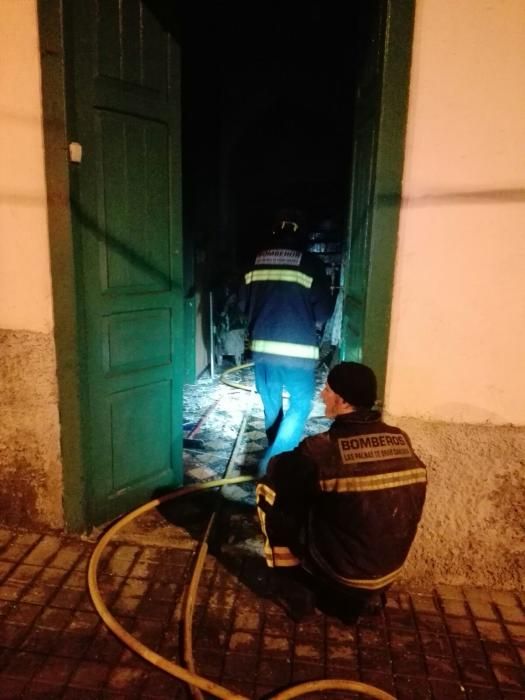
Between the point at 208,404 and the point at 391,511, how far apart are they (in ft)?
14.4

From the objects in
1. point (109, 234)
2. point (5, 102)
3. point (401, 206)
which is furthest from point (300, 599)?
point (5, 102)

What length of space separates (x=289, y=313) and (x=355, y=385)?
1855 mm

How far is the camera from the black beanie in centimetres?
253

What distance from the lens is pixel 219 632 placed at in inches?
110

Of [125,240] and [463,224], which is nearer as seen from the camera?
[463,224]

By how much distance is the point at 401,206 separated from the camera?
2.90 m

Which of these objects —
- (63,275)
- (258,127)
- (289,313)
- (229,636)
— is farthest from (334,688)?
(258,127)

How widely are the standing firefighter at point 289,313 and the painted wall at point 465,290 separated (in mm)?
1337

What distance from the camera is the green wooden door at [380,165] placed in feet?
9.16

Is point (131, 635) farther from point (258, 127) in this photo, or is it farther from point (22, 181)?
point (258, 127)

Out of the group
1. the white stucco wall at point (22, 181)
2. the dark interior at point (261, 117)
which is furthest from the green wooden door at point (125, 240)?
the dark interior at point (261, 117)

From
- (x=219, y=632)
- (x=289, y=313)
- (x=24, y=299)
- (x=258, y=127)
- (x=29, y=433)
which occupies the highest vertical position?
(x=258, y=127)

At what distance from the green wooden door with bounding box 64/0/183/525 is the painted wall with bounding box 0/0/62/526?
23 cm

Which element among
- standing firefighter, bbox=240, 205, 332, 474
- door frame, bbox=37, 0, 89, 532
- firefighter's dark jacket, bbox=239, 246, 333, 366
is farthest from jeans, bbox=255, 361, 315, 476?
door frame, bbox=37, 0, 89, 532
